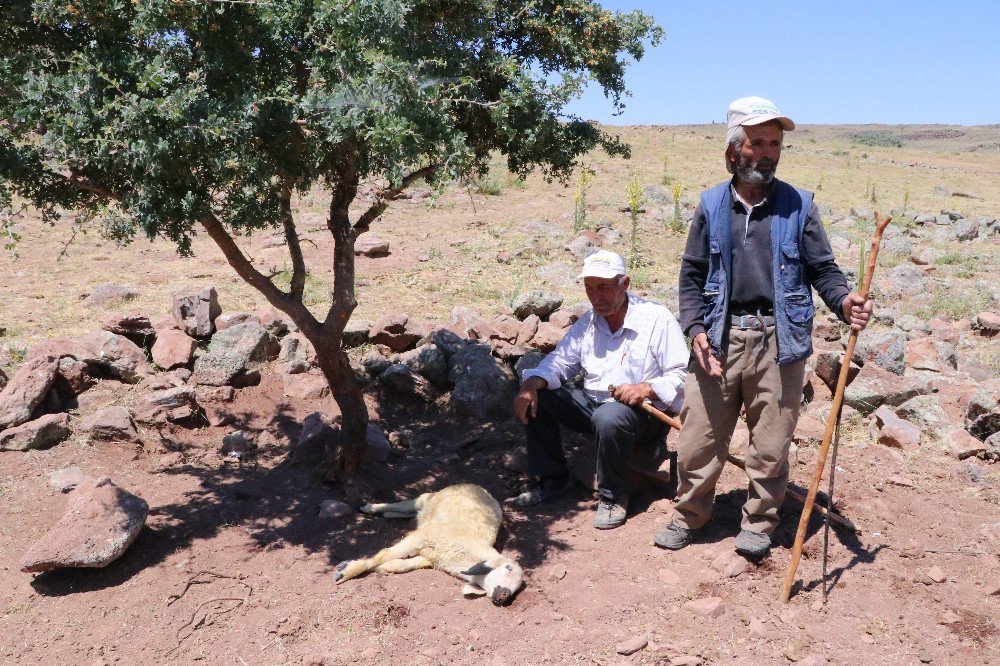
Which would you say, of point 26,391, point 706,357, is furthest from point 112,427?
point 706,357

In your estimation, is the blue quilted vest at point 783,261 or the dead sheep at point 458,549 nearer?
the blue quilted vest at point 783,261

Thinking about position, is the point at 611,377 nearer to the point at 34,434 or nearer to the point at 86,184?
the point at 86,184

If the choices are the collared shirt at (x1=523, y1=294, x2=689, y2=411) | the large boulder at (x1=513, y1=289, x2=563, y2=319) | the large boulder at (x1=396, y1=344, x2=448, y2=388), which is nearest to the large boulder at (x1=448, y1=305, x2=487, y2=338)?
the large boulder at (x1=513, y1=289, x2=563, y2=319)

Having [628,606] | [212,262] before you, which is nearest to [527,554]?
[628,606]

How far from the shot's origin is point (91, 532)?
13.2 feet

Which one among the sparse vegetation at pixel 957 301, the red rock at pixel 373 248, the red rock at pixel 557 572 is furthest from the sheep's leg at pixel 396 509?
the sparse vegetation at pixel 957 301

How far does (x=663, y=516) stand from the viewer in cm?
438

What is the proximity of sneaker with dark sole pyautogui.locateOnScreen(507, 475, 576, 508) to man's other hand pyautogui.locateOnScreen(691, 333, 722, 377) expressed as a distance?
4.94 feet

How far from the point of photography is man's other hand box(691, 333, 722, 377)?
11.8 ft

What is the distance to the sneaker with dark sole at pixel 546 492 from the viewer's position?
187 inches

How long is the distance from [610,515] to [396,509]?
1.24m

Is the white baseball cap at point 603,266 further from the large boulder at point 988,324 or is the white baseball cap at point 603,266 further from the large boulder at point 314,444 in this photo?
the large boulder at point 988,324

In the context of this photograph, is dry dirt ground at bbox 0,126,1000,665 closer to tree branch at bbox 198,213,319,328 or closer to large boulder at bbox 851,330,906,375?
tree branch at bbox 198,213,319,328

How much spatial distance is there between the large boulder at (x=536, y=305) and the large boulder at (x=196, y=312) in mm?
2853
